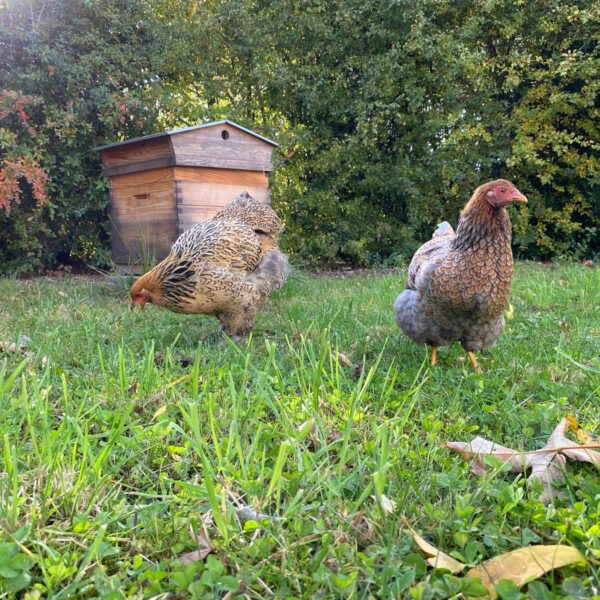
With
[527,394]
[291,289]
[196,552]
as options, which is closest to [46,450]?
[196,552]

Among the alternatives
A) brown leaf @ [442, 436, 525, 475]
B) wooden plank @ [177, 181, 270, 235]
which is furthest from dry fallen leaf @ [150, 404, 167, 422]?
wooden plank @ [177, 181, 270, 235]

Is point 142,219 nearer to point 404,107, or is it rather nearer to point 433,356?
point 433,356

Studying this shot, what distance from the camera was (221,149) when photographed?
5633 millimetres

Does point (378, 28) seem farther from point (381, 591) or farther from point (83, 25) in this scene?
point (381, 591)

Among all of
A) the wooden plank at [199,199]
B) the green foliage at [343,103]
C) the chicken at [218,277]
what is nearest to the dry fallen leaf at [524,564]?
the chicken at [218,277]

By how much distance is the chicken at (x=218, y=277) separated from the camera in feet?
11.3

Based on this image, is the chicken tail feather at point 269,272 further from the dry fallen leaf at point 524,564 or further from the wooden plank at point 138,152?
the dry fallen leaf at point 524,564

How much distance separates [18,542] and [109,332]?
2.46m

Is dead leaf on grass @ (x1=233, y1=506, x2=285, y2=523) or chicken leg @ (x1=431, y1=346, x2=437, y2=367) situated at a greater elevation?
dead leaf on grass @ (x1=233, y1=506, x2=285, y2=523)

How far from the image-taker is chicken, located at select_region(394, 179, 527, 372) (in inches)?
98.5

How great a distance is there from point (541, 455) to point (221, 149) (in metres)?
4.96

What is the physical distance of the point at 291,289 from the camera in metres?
5.52

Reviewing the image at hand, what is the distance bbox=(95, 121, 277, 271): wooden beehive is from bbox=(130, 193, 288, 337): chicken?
5.17 ft

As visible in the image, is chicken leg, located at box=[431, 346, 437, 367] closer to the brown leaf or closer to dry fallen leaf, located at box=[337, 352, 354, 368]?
dry fallen leaf, located at box=[337, 352, 354, 368]
